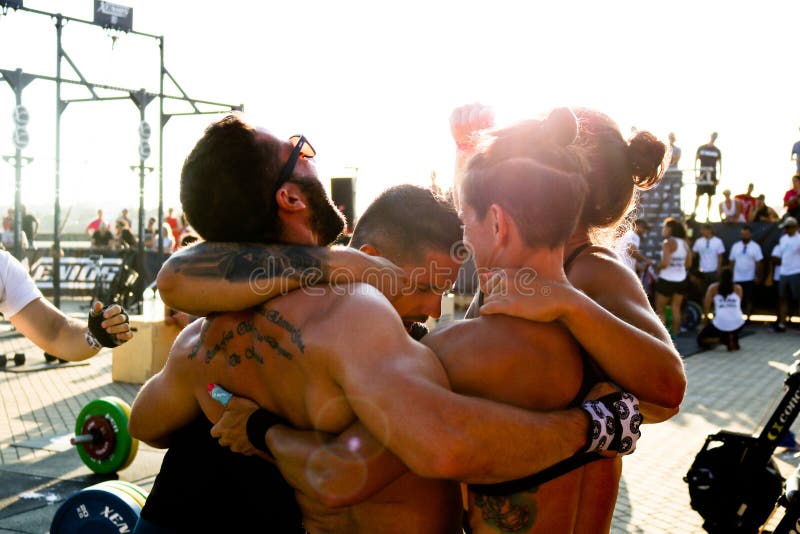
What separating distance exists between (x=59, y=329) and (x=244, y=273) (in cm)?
267

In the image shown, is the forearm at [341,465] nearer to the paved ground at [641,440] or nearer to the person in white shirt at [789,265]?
the paved ground at [641,440]

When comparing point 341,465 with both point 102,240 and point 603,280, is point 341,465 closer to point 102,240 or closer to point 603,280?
point 603,280

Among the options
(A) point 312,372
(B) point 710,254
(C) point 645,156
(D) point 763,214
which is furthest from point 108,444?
(D) point 763,214

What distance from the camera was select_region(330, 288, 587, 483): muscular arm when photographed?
150 centimetres

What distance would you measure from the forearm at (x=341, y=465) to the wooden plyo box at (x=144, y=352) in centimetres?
829

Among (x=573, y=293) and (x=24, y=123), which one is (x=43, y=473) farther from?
(x=24, y=123)

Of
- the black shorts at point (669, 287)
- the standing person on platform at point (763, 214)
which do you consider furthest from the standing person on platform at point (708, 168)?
the black shorts at point (669, 287)

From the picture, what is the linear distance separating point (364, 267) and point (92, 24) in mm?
13131

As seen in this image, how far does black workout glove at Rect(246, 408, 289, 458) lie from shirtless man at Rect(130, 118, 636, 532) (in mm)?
38

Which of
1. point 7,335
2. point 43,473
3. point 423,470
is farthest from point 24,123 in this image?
point 423,470

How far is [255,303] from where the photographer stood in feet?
6.03

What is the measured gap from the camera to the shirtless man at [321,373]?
60.1 inches

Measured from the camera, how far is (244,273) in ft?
5.94

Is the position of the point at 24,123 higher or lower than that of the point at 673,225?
higher
